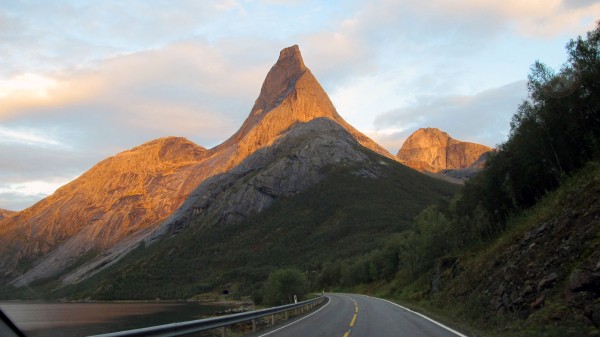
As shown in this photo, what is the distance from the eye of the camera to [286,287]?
68.1 metres

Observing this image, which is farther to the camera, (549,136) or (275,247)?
(275,247)

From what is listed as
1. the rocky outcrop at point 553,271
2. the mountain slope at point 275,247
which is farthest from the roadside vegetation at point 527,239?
the mountain slope at point 275,247

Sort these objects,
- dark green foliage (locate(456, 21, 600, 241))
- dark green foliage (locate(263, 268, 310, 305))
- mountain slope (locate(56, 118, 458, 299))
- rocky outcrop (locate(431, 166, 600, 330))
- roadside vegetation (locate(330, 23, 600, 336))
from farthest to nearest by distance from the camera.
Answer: mountain slope (locate(56, 118, 458, 299)) → dark green foliage (locate(263, 268, 310, 305)) → dark green foliage (locate(456, 21, 600, 241)) → roadside vegetation (locate(330, 23, 600, 336)) → rocky outcrop (locate(431, 166, 600, 330))

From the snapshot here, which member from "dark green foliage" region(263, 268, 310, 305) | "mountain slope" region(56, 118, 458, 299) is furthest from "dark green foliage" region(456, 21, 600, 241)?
"mountain slope" region(56, 118, 458, 299)

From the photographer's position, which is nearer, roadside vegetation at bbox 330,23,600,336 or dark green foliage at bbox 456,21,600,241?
roadside vegetation at bbox 330,23,600,336

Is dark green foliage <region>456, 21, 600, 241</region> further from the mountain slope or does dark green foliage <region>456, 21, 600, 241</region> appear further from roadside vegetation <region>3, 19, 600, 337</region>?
the mountain slope

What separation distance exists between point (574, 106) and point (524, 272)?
51.7 ft

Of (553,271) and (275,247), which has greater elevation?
(275,247)

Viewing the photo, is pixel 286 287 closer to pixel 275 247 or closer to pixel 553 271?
pixel 553 271

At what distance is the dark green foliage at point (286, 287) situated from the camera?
67.8m

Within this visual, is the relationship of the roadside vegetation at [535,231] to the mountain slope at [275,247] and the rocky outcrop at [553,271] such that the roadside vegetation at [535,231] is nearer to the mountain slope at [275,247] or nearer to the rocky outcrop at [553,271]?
the rocky outcrop at [553,271]

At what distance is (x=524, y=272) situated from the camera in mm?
16375

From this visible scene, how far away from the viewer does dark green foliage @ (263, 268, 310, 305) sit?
6781cm

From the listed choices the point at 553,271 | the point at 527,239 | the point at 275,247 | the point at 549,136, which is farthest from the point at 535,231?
the point at 275,247
